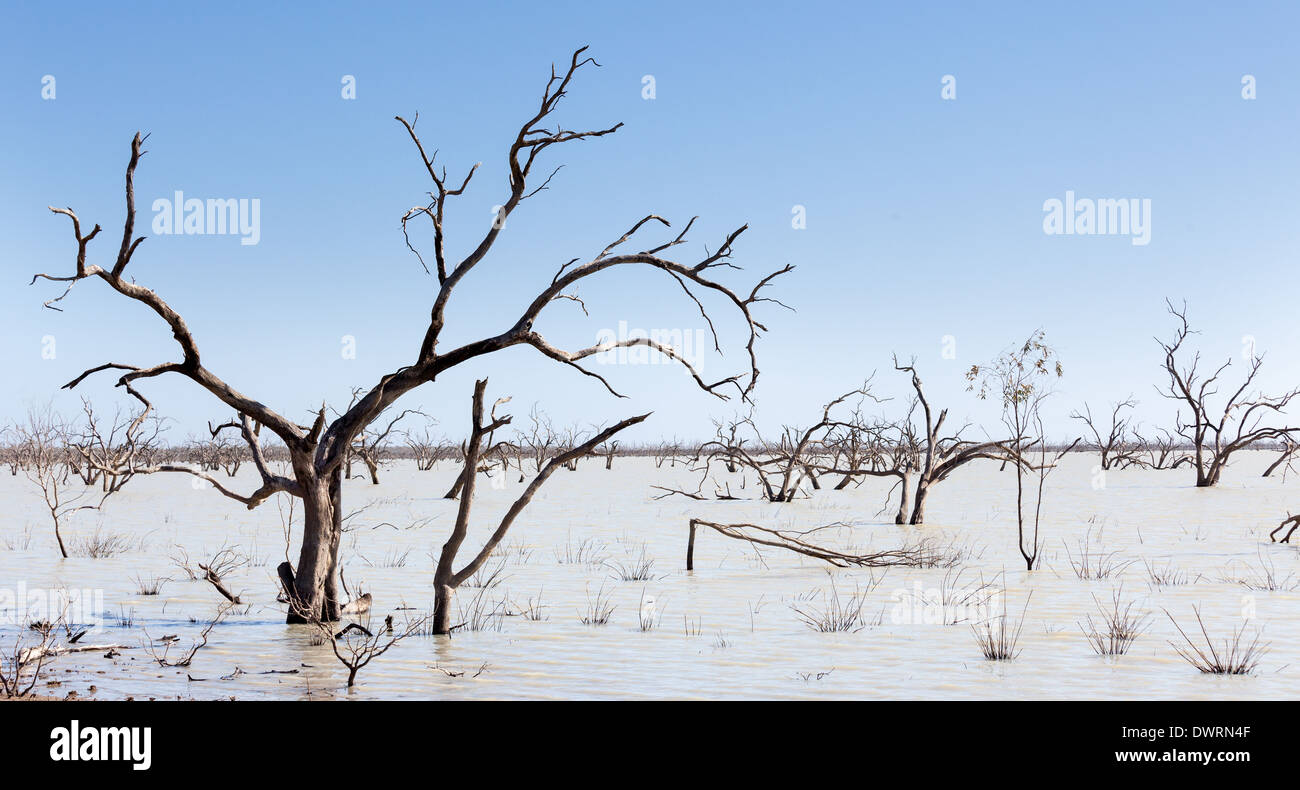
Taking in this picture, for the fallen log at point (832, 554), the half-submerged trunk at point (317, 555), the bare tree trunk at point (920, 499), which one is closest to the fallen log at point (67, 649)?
the half-submerged trunk at point (317, 555)

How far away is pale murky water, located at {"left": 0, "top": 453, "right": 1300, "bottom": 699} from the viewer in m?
7.09

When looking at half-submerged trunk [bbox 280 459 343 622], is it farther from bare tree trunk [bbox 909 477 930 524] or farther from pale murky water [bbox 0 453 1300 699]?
bare tree trunk [bbox 909 477 930 524]

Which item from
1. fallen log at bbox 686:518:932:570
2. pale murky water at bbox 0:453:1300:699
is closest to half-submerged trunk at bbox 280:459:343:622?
pale murky water at bbox 0:453:1300:699

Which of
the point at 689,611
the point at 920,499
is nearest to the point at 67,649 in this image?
the point at 689,611

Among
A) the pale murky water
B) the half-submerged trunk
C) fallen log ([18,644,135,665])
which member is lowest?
the pale murky water

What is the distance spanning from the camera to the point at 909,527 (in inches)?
800

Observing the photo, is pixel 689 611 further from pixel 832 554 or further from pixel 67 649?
pixel 67 649

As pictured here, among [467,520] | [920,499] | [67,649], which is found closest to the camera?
[67,649]

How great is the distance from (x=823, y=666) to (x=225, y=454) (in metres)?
44.9

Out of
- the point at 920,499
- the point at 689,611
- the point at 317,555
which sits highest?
the point at 317,555

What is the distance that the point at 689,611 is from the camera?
1051 cm

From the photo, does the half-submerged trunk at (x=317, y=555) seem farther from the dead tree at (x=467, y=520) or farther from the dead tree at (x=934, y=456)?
the dead tree at (x=934, y=456)

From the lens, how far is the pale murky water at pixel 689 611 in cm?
709
